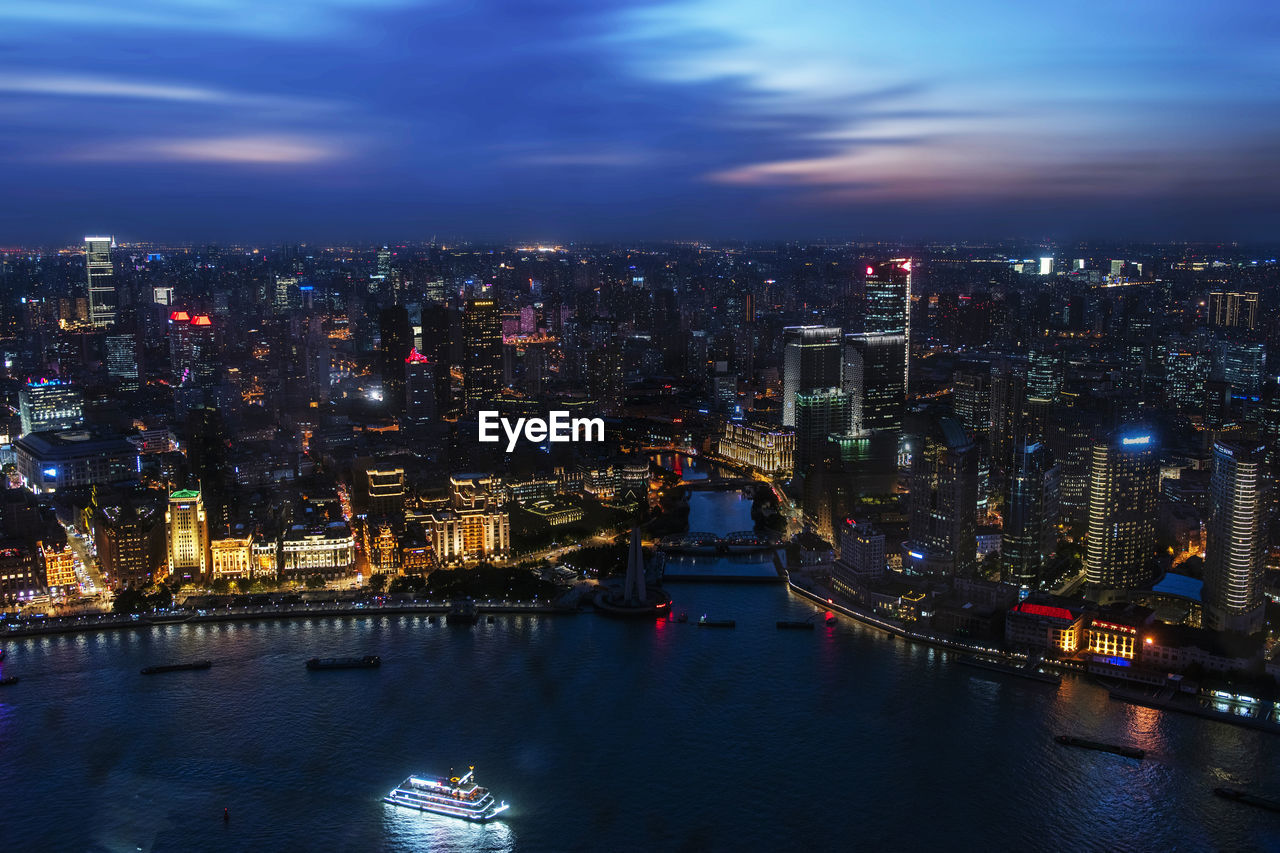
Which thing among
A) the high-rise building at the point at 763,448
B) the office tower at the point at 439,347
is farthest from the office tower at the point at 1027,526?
the office tower at the point at 439,347

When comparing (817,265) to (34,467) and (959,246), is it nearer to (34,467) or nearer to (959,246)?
(959,246)

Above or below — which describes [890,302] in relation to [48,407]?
above

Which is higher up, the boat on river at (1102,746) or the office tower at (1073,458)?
the office tower at (1073,458)

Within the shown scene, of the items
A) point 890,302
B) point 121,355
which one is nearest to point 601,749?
point 890,302

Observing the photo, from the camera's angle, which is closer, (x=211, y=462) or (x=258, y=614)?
→ (x=258, y=614)

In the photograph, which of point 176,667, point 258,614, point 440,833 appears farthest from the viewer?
point 258,614

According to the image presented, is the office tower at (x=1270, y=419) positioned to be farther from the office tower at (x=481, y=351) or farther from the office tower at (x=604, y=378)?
the office tower at (x=481, y=351)

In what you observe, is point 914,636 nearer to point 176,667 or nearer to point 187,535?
point 176,667

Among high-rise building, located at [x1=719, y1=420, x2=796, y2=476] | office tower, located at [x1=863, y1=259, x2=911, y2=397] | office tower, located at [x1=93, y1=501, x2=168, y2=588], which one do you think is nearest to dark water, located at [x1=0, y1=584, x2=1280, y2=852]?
office tower, located at [x1=93, y1=501, x2=168, y2=588]
